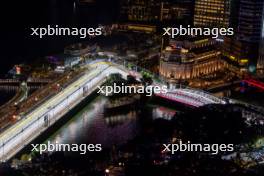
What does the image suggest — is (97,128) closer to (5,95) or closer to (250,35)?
(5,95)

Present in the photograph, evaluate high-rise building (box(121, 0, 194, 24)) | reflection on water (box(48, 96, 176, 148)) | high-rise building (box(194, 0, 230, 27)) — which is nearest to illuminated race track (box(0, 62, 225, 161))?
reflection on water (box(48, 96, 176, 148))

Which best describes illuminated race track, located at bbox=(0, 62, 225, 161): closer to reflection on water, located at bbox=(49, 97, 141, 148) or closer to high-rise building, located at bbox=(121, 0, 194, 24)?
reflection on water, located at bbox=(49, 97, 141, 148)

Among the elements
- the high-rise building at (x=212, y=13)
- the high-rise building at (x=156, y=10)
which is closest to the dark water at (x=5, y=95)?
the high-rise building at (x=212, y=13)

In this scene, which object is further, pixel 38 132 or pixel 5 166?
pixel 38 132

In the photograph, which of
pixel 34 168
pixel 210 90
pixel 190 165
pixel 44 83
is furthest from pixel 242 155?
pixel 44 83

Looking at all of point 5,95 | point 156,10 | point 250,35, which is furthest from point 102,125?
point 156,10

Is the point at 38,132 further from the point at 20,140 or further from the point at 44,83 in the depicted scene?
the point at 44,83

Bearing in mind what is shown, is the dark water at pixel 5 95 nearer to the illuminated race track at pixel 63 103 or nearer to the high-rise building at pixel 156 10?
the illuminated race track at pixel 63 103
